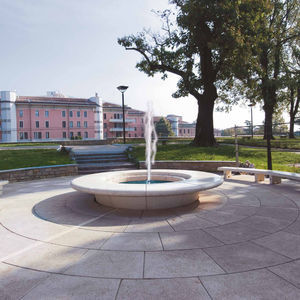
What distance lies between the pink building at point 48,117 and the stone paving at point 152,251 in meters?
49.3

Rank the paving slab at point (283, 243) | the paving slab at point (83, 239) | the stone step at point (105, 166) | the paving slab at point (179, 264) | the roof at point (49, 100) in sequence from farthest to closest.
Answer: the roof at point (49, 100), the stone step at point (105, 166), the paving slab at point (83, 239), the paving slab at point (283, 243), the paving slab at point (179, 264)

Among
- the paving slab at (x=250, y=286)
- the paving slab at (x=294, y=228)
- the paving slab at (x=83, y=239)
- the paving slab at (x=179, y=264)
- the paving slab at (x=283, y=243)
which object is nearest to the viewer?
the paving slab at (x=250, y=286)

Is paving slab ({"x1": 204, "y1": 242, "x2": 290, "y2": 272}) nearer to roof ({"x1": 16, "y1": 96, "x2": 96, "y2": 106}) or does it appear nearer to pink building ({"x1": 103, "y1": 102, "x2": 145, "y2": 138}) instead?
roof ({"x1": 16, "y1": 96, "x2": 96, "y2": 106})

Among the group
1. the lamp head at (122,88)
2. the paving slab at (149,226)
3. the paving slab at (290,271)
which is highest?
the lamp head at (122,88)

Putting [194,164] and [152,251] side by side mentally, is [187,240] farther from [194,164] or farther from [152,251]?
[194,164]

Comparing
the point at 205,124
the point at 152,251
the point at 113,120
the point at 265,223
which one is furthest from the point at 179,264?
the point at 113,120

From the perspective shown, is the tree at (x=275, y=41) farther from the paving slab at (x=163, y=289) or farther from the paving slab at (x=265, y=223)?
the paving slab at (x=163, y=289)

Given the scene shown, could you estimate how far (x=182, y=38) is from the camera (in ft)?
55.2

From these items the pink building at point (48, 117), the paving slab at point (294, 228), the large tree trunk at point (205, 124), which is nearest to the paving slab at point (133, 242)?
the paving slab at point (294, 228)

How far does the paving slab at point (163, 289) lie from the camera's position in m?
2.28

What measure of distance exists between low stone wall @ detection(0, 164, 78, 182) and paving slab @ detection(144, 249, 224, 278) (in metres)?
7.93

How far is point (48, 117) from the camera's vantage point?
5672 centimetres

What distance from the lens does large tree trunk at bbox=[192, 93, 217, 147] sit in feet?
56.0

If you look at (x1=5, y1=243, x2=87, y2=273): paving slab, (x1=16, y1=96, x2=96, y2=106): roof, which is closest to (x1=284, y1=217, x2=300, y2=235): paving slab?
(x1=5, y1=243, x2=87, y2=273): paving slab
